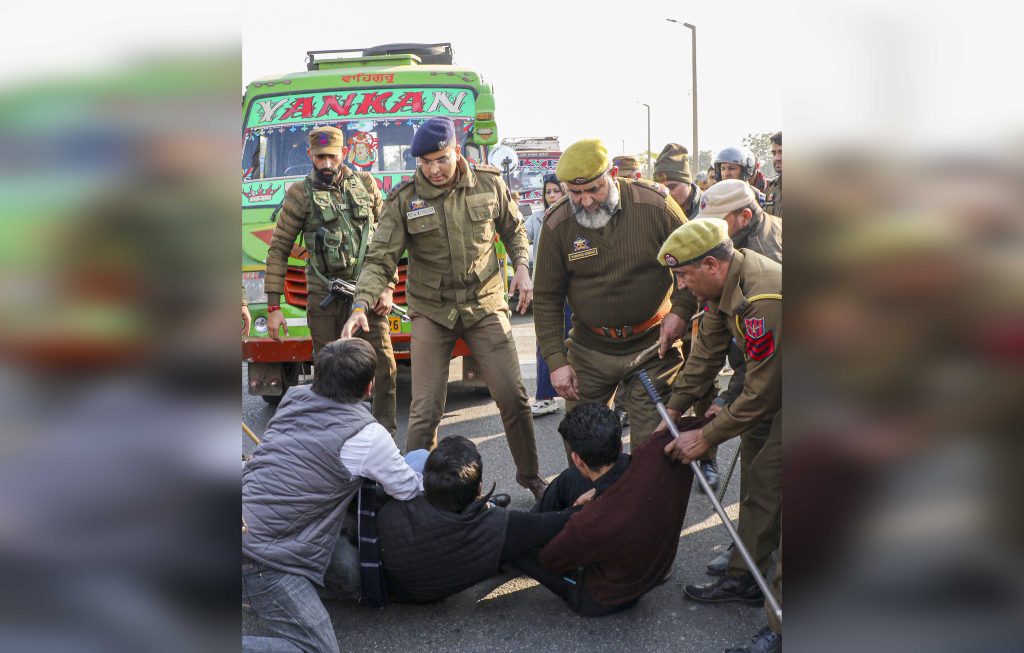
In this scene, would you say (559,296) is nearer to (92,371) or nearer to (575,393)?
(575,393)

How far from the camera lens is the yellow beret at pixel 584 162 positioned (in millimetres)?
4086

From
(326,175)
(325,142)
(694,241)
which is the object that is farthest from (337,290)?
(694,241)

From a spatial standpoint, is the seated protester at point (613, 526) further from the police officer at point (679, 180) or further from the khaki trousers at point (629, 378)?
the police officer at point (679, 180)

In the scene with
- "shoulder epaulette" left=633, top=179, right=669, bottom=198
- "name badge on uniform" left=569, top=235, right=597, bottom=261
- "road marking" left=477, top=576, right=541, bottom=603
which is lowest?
"road marking" left=477, top=576, right=541, bottom=603

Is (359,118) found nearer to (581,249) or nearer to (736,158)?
(736,158)

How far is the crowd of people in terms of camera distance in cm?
310

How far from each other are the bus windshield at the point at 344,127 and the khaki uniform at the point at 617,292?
9.98 ft

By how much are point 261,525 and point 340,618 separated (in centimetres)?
69

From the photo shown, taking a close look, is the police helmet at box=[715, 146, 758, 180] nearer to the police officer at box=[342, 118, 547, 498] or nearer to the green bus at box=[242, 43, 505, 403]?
the green bus at box=[242, 43, 505, 403]

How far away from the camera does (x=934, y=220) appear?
0.85 m

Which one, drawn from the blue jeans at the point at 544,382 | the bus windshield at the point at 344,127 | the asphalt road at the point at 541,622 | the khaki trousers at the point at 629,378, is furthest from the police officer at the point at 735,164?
the asphalt road at the point at 541,622

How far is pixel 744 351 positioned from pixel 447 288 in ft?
6.37

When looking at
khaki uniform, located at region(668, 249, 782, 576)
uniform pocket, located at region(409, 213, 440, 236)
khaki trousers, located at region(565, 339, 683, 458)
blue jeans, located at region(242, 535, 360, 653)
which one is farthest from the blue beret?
blue jeans, located at region(242, 535, 360, 653)

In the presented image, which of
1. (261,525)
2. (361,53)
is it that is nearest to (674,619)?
(261,525)
